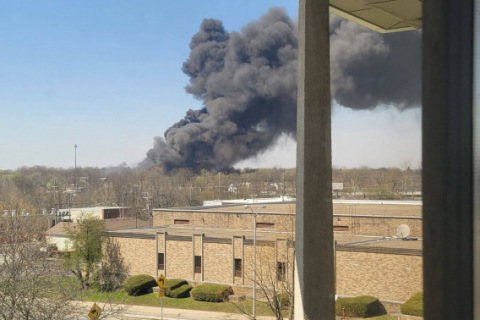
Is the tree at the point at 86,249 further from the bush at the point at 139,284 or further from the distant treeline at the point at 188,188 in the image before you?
the distant treeline at the point at 188,188

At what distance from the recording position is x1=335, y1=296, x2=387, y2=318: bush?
19.8m

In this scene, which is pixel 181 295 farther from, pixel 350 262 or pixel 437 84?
pixel 437 84

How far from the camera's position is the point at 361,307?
19812 millimetres

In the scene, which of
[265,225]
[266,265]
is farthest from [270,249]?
[265,225]

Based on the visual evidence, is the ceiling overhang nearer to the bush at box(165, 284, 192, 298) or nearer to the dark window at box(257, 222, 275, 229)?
the bush at box(165, 284, 192, 298)

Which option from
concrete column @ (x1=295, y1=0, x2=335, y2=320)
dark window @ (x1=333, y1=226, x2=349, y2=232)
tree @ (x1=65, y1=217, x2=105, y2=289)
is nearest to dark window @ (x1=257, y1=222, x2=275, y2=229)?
dark window @ (x1=333, y1=226, x2=349, y2=232)

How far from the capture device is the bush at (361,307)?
19.8 m

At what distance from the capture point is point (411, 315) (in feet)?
61.9

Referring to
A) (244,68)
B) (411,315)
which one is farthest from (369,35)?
(411,315)

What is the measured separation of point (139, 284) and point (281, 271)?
7052 millimetres

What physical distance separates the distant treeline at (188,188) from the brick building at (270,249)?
15700 millimetres

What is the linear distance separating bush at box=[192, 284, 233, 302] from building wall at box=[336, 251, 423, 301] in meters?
4.75

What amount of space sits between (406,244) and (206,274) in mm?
8303

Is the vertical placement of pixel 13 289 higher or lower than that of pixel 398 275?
higher
